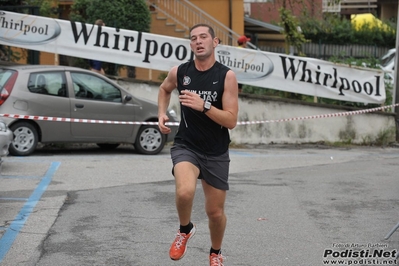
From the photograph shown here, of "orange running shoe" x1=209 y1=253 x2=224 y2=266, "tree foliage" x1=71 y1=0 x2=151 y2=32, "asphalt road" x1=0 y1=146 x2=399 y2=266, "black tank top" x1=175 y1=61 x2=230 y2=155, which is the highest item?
"tree foliage" x1=71 y1=0 x2=151 y2=32

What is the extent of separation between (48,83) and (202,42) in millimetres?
8147

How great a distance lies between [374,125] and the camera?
60.8ft

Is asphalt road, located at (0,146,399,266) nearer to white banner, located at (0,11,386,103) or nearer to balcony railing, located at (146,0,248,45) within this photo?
white banner, located at (0,11,386,103)

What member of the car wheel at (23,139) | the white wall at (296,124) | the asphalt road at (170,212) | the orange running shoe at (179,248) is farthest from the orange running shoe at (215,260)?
the white wall at (296,124)

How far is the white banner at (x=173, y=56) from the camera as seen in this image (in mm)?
17500

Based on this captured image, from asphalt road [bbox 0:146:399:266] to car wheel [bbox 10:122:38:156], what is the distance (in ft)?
0.83

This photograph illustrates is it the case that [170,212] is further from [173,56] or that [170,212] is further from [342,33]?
[342,33]

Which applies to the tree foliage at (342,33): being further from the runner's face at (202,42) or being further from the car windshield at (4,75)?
the runner's face at (202,42)

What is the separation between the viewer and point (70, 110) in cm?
1400

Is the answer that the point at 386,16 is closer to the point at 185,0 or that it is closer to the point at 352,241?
the point at 185,0

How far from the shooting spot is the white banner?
1750cm

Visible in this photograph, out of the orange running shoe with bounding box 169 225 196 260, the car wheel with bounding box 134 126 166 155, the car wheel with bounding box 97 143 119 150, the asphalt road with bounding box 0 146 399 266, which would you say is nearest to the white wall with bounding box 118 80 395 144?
the car wheel with bounding box 97 143 119 150

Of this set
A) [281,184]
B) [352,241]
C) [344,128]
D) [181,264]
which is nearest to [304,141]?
[344,128]

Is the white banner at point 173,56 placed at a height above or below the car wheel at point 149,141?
above
